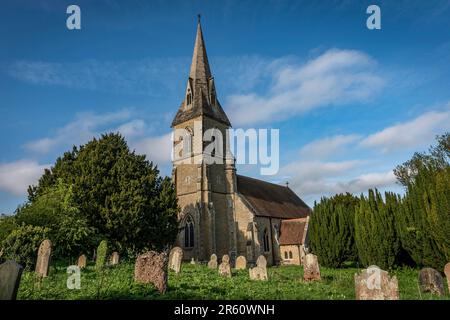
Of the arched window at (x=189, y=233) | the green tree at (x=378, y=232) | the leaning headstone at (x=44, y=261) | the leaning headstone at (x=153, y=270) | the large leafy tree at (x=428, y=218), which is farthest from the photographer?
the arched window at (x=189, y=233)

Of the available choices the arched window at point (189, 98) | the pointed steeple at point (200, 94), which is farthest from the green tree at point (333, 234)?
the arched window at point (189, 98)

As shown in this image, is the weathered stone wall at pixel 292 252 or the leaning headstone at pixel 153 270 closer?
the leaning headstone at pixel 153 270

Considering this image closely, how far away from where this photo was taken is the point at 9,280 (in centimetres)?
568

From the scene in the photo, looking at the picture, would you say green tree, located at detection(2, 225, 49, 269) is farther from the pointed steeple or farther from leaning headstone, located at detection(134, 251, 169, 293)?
the pointed steeple

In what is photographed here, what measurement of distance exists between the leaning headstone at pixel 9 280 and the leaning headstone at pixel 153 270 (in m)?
3.65

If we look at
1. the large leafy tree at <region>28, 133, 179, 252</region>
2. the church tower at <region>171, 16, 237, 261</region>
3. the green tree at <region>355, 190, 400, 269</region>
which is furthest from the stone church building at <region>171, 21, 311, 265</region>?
the green tree at <region>355, 190, 400, 269</region>

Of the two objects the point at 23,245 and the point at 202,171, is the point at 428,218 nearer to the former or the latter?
the point at 23,245

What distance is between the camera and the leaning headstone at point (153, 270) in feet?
28.6

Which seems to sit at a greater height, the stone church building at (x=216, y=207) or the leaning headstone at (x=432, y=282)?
the stone church building at (x=216, y=207)

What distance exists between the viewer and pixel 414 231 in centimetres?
1538

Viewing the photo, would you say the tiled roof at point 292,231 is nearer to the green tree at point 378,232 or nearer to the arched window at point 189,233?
the arched window at point 189,233
